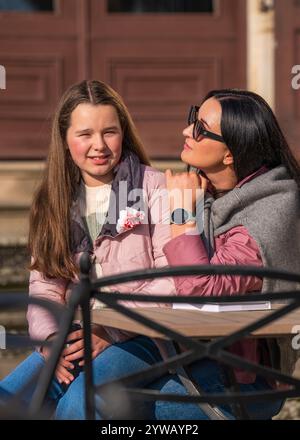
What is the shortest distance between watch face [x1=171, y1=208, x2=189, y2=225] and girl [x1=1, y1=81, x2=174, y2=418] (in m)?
0.11

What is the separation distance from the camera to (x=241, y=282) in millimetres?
2670

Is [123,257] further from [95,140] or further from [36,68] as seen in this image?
[36,68]

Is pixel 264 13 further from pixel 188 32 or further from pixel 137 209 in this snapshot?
pixel 137 209

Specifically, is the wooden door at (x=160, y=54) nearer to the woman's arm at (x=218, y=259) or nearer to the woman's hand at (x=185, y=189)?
the woman's hand at (x=185, y=189)

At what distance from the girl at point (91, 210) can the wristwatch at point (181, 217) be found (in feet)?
0.37

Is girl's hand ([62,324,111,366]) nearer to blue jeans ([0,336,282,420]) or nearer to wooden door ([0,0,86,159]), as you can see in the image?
blue jeans ([0,336,282,420])

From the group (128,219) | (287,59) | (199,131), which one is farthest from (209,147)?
(287,59)

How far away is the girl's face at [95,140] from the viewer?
9.77 feet

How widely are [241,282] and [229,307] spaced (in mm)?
88

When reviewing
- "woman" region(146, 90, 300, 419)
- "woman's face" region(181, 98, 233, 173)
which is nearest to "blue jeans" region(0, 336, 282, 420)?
"woman" region(146, 90, 300, 419)

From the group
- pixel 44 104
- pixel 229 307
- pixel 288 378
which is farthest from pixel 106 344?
pixel 44 104

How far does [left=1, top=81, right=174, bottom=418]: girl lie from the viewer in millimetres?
2883

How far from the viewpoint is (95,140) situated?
297 centimetres

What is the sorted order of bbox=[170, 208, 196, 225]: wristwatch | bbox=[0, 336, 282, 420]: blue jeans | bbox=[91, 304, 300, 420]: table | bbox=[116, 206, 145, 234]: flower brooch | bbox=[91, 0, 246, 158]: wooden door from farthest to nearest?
bbox=[91, 0, 246, 158]: wooden door, bbox=[116, 206, 145, 234]: flower brooch, bbox=[170, 208, 196, 225]: wristwatch, bbox=[0, 336, 282, 420]: blue jeans, bbox=[91, 304, 300, 420]: table
